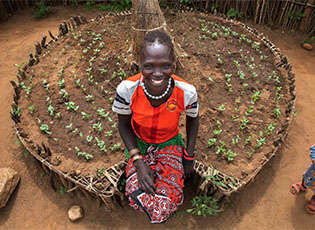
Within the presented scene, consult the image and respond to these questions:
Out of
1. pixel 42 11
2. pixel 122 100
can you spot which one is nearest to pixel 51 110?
pixel 122 100

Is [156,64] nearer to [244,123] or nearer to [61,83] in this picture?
[244,123]

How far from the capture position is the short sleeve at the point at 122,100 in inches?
79.2

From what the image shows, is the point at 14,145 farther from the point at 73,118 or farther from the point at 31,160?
the point at 73,118

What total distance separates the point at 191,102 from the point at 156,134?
45 cm

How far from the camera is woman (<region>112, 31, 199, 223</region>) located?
202cm

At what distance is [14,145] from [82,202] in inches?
52.5

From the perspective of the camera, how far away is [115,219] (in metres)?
2.77

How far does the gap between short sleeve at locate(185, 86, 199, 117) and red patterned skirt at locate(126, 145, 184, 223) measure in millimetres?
400

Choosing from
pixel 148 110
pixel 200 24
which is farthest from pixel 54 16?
pixel 148 110

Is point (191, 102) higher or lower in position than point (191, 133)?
higher

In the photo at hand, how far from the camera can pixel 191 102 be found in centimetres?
213

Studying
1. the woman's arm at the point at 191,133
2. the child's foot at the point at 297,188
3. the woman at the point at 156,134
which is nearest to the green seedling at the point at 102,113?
the woman at the point at 156,134

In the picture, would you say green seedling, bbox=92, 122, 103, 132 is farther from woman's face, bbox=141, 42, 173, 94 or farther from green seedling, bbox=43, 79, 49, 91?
woman's face, bbox=141, 42, 173, 94

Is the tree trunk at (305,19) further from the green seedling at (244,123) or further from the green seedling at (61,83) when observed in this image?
the green seedling at (61,83)
